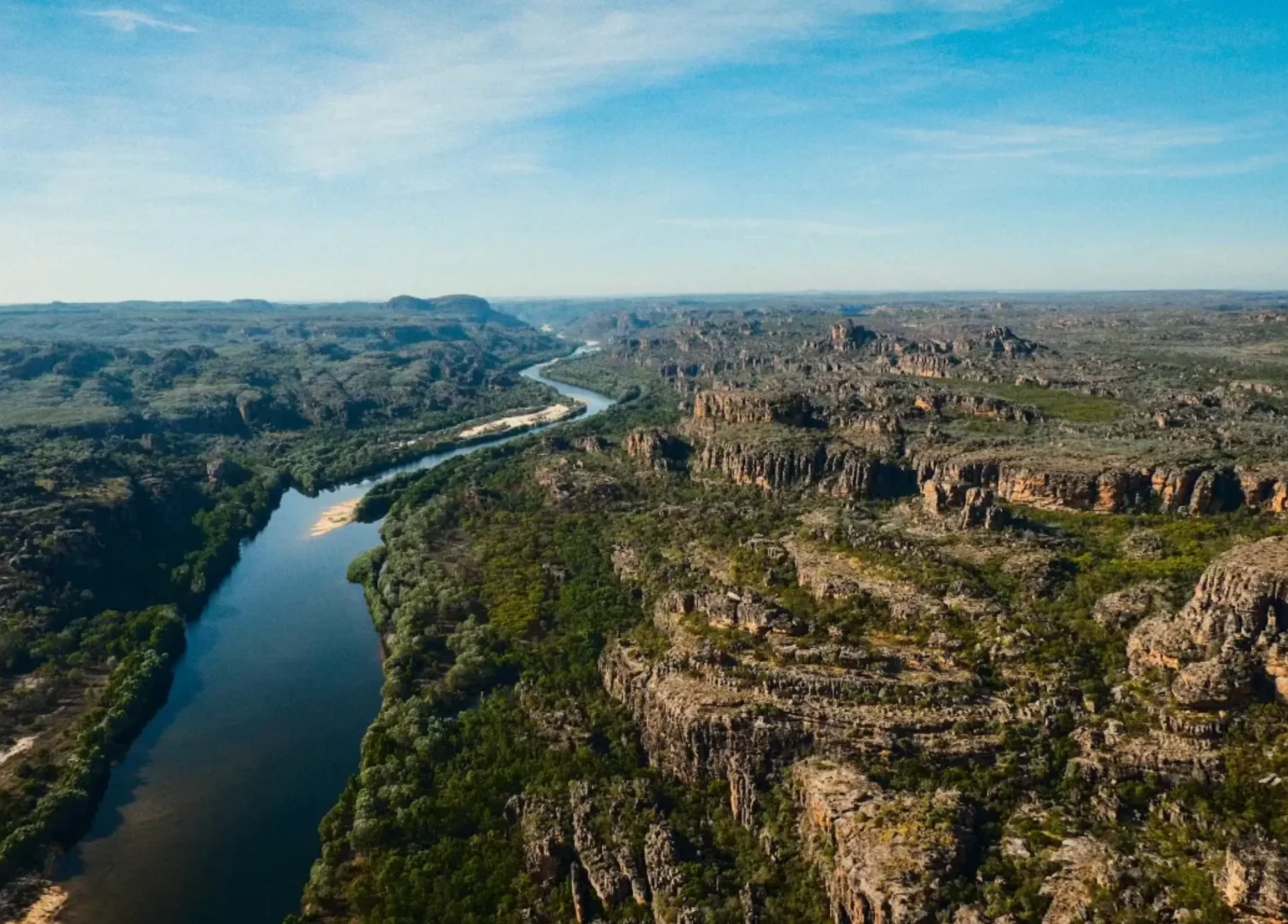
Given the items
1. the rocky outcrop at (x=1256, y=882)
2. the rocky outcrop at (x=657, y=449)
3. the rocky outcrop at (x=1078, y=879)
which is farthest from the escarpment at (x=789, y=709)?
the rocky outcrop at (x=657, y=449)

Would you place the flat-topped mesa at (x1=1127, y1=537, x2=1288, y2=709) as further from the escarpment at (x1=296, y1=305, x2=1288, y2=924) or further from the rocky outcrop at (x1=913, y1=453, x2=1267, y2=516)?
the rocky outcrop at (x1=913, y1=453, x2=1267, y2=516)

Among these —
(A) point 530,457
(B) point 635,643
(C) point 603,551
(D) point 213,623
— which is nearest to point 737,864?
(B) point 635,643

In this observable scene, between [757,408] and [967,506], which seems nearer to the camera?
[967,506]

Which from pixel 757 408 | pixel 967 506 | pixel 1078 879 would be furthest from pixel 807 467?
pixel 1078 879

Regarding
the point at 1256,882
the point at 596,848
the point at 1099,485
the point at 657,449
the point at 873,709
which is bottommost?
the point at 596,848

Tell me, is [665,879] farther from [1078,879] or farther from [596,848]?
[1078,879]

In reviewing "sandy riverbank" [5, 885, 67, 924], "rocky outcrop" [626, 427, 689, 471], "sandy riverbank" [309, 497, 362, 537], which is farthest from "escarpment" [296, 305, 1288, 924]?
"sandy riverbank" [309, 497, 362, 537]

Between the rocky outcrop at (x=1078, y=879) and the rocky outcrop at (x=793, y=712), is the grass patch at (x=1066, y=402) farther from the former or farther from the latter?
the rocky outcrop at (x=1078, y=879)
